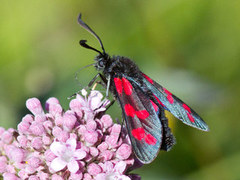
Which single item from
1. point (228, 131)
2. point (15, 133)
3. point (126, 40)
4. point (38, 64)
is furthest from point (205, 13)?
point (15, 133)

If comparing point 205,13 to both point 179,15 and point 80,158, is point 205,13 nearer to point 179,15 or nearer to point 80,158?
point 179,15

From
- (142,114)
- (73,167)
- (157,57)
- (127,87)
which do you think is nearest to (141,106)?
(142,114)

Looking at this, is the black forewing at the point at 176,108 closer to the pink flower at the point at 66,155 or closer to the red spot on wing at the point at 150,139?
the red spot on wing at the point at 150,139

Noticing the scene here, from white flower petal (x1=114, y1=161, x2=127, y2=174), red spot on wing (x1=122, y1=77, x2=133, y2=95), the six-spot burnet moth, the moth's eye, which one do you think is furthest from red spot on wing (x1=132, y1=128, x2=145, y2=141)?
the moth's eye

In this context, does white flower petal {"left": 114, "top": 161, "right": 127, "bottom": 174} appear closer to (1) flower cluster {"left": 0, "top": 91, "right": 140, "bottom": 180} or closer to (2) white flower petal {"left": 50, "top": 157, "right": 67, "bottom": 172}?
(1) flower cluster {"left": 0, "top": 91, "right": 140, "bottom": 180}

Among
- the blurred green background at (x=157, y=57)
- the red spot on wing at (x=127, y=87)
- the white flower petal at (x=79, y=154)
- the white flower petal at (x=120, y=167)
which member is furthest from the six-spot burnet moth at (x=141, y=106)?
the blurred green background at (x=157, y=57)

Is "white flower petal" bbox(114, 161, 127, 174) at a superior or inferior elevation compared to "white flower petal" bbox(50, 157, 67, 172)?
inferior

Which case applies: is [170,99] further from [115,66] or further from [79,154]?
[79,154]
